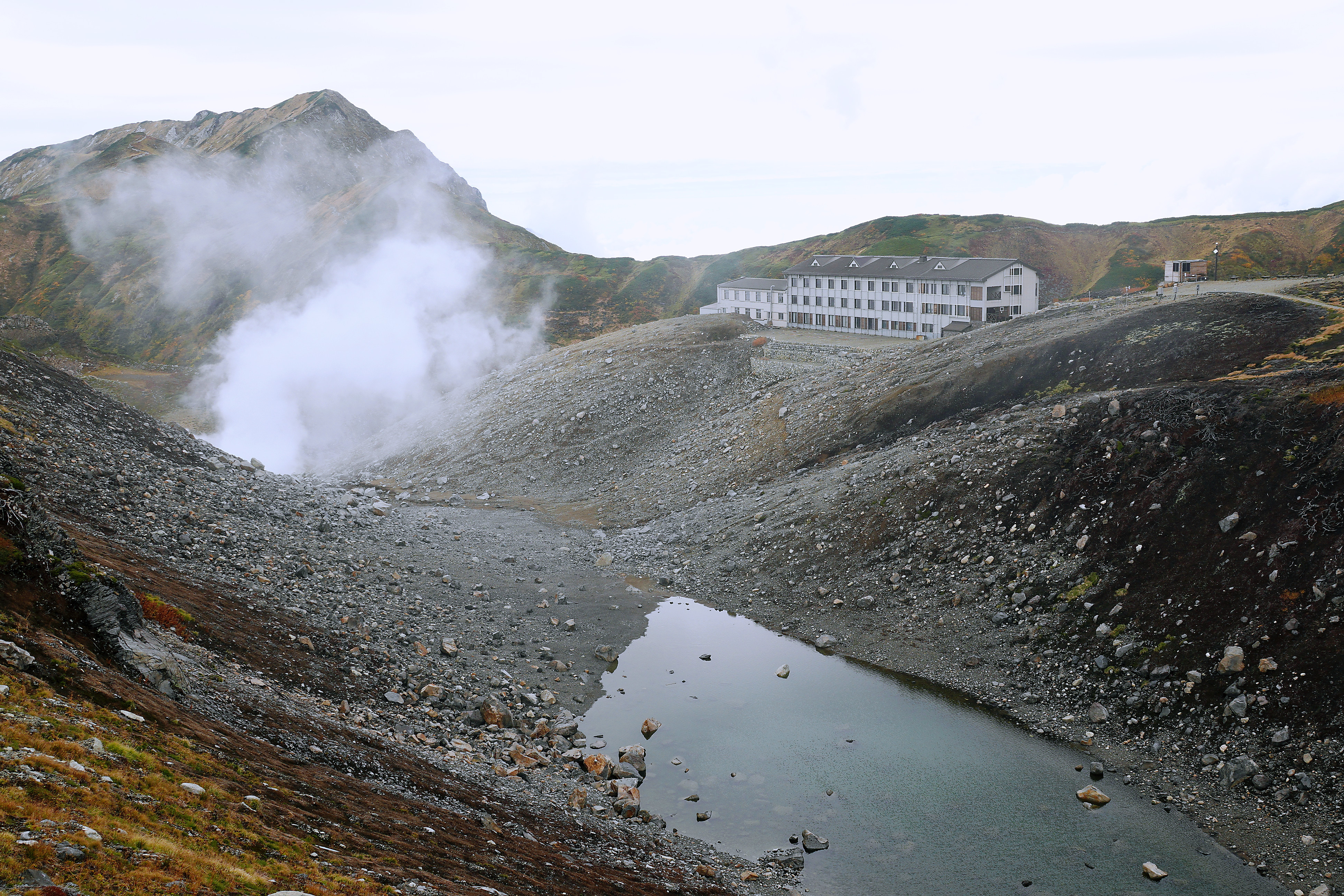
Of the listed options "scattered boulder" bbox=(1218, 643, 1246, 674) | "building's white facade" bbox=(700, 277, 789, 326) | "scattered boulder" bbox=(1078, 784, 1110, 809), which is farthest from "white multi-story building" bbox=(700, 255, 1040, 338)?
"scattered boulder" bbox=(1078, 784, 1110, 809)

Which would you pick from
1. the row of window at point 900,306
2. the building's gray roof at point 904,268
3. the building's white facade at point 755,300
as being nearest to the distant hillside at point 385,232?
the building's white facade at point 755,300

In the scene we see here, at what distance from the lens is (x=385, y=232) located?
134375mm

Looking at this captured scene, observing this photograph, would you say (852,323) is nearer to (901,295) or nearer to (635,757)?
(901,295)

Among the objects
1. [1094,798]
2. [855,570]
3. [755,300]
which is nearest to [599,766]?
→ [1094,798]

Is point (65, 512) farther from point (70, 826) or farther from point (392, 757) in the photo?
point (70, 826)

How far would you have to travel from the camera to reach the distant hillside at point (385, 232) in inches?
4496

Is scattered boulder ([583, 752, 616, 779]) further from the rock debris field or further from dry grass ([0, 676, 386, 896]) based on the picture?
dry grass ([0, 676, 386, 896])

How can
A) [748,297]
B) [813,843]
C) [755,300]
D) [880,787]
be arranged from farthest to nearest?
[748,297], [755,300], [880,787], [813,843]

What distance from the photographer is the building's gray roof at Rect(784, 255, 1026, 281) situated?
7262 cm

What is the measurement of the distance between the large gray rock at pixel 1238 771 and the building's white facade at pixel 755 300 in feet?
233

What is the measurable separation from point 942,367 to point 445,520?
3202 cm

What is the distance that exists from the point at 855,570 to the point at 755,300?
67.0 meters

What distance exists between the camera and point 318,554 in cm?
3344

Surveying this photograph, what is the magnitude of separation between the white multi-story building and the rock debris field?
18.9 metres
